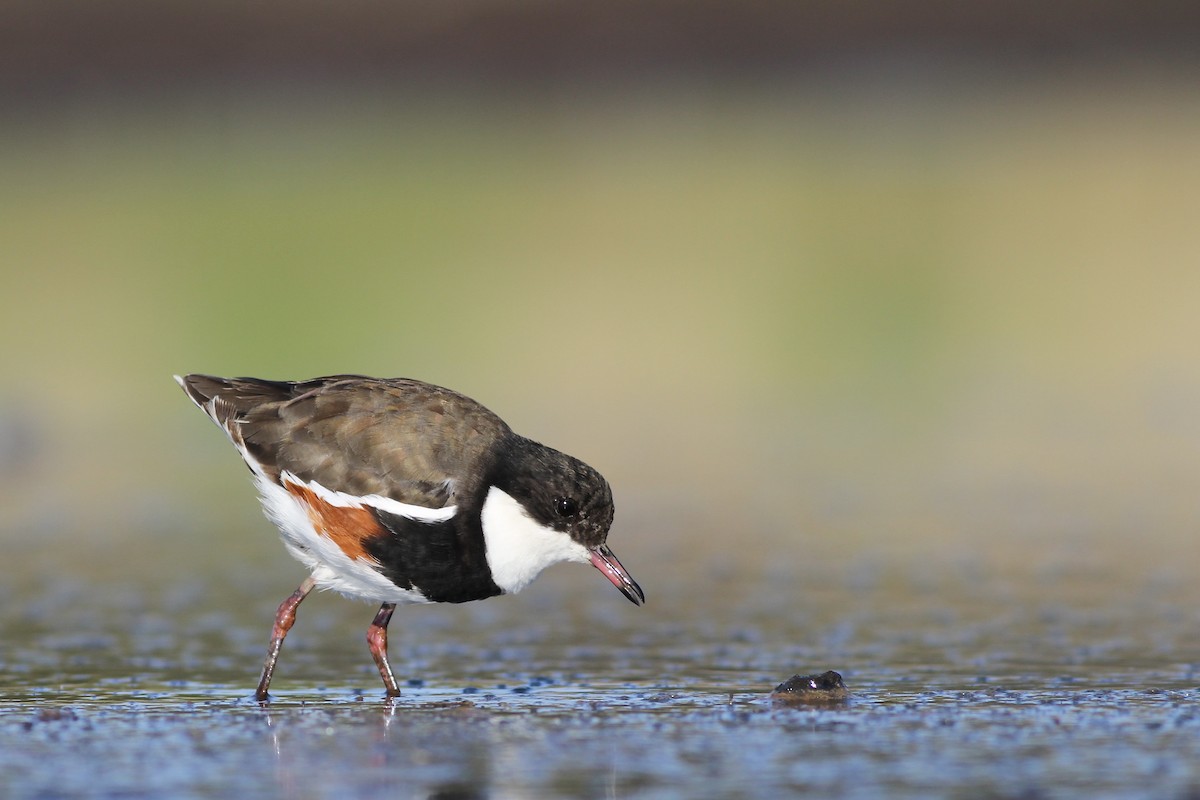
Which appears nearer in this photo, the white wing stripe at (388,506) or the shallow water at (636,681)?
the shallow water at (636,681)

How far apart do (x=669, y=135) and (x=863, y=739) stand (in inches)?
821

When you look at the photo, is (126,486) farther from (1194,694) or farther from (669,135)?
(669,135)

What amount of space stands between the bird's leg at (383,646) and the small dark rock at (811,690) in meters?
1.64

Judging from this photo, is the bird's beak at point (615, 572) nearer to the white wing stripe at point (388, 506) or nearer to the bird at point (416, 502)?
the bird at point (416, 502)

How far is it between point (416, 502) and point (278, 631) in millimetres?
928

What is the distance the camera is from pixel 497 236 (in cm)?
2325

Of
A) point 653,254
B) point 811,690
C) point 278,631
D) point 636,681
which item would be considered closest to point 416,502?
point 278,631

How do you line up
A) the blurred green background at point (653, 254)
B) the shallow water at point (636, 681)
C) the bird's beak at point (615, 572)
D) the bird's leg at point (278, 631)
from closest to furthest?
1. the shallow water at point (636, 681)
2. the bird's leg at point (278, 631)
3. the bird's beak at point (615, 572)
4. the blurred green background at point (653, 254)

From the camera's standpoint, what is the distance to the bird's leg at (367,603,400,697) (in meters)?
8.52

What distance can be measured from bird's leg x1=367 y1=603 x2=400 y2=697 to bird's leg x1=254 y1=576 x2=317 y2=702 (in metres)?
0.34

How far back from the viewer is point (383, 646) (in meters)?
8.71

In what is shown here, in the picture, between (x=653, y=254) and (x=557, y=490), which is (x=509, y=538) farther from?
(x=653, y=254)

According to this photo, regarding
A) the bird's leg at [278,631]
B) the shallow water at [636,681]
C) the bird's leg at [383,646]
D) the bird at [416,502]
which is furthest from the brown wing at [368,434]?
Result: the shallow water at [636,681]

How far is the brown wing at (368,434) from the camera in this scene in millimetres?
8586
